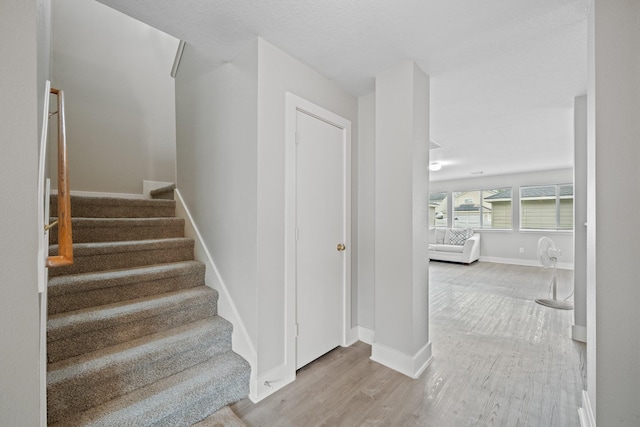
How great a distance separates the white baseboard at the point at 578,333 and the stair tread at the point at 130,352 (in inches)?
131

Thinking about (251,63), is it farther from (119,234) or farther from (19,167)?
(119,234)

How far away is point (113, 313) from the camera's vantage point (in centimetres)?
164

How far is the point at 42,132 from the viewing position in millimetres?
1115

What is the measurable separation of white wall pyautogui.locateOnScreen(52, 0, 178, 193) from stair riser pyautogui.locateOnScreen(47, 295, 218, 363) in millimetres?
2369

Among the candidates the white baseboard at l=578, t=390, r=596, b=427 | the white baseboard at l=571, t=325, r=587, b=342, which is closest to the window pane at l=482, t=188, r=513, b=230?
the white baseboard at l=571, t=325, r=587, b=342

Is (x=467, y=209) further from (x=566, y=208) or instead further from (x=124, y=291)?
(x=124, y=291)

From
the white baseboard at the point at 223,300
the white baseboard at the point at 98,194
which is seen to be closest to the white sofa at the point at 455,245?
the white baseboard at the point at 223,300

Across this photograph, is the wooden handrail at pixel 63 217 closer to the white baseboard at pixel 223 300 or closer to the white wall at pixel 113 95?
the white baseboard at pixel 223 300

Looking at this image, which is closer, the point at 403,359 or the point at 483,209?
the point at 403,359

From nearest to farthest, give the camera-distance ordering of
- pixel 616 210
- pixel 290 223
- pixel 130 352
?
pixel 616 210
pixel 130 352
pixel 290 223

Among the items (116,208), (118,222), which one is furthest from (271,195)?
(116,208)

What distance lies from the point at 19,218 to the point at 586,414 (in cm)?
289

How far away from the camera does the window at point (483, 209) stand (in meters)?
7.02

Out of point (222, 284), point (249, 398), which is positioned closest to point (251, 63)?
point (222, 284)
